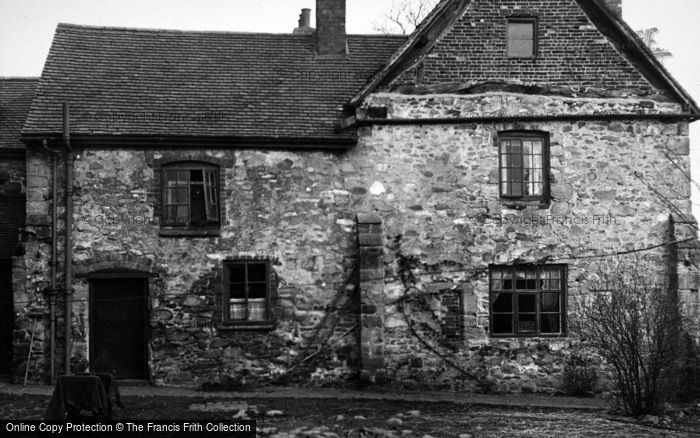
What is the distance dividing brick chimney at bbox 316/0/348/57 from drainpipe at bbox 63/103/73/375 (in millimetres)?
6233

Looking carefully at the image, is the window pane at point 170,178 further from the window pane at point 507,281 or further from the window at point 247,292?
the window pane at point 507,281

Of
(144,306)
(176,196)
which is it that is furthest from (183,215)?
(144,306)

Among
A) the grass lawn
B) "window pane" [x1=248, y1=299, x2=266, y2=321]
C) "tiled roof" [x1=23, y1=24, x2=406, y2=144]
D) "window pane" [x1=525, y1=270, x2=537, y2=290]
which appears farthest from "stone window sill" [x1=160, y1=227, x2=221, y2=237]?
"window pane" [x1=525, y1=270, x2=537, y2=290]

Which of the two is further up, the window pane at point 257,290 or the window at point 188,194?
the window at point 188,194

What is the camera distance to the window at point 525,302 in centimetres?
1814

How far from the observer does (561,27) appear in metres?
18.6

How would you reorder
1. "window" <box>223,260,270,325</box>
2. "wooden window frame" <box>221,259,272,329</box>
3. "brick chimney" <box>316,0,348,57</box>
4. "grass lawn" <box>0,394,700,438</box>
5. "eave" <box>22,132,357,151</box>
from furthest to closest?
"brick chimney" <box>316,0,348,57</box> < "window" <box>223,260,270,325</box> < "wooden window frame" <box>221,259,272,329</box> < "eave" <box>22,132,357,151</box> < "grass lawn" <box>0,394,700,438</box>

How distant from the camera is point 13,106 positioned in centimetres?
2106

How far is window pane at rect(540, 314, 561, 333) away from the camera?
716 inches

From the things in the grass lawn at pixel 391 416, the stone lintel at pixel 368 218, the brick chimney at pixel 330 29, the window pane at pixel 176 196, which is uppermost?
the brick chimney at pixel 330 29

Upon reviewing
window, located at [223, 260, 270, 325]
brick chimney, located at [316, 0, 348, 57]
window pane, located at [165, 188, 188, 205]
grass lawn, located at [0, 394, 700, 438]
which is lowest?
grass lawn, located at [0, 394, 700, 438]

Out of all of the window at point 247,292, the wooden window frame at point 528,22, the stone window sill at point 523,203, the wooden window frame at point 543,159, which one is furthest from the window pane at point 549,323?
the window at point 247,292

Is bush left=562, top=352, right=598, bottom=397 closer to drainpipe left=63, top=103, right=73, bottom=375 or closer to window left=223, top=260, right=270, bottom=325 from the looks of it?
window left=223, top=260, right=270, bottom=325

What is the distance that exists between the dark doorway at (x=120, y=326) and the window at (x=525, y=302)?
7.27 meters
